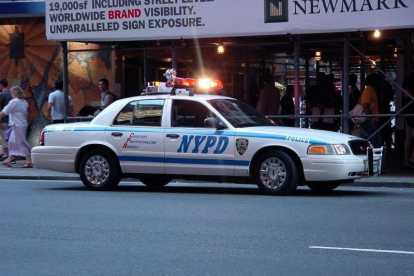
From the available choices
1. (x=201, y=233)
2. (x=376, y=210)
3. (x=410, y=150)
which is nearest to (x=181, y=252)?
(x=201, y=233)

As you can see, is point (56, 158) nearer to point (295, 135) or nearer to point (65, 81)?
point (295, 135)

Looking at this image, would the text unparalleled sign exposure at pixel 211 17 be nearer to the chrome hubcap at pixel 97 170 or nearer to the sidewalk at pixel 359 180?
the sidewalk at pixel 359 180

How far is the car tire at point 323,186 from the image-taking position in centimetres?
1339

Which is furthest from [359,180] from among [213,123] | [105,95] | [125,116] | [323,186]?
[105,95]

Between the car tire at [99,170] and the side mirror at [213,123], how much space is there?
176 centimetres

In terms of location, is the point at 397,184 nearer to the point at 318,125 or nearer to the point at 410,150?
the point at 410,150

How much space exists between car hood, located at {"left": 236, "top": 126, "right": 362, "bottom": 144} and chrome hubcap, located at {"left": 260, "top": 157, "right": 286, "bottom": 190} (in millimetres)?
367

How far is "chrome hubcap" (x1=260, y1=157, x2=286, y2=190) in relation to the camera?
1287cm

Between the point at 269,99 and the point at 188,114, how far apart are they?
22.7ft

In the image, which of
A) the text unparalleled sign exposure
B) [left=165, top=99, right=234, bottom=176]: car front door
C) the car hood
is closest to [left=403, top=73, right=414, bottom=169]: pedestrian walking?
the text unparalleled sign exposure

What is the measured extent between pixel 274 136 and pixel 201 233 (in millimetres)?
3655

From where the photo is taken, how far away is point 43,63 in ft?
72.8

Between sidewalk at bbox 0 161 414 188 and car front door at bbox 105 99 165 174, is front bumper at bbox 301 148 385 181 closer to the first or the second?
sidewalk at bbox 0 161 414 188

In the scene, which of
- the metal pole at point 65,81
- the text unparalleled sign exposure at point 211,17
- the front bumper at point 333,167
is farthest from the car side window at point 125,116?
the metal pole at point 65,81
